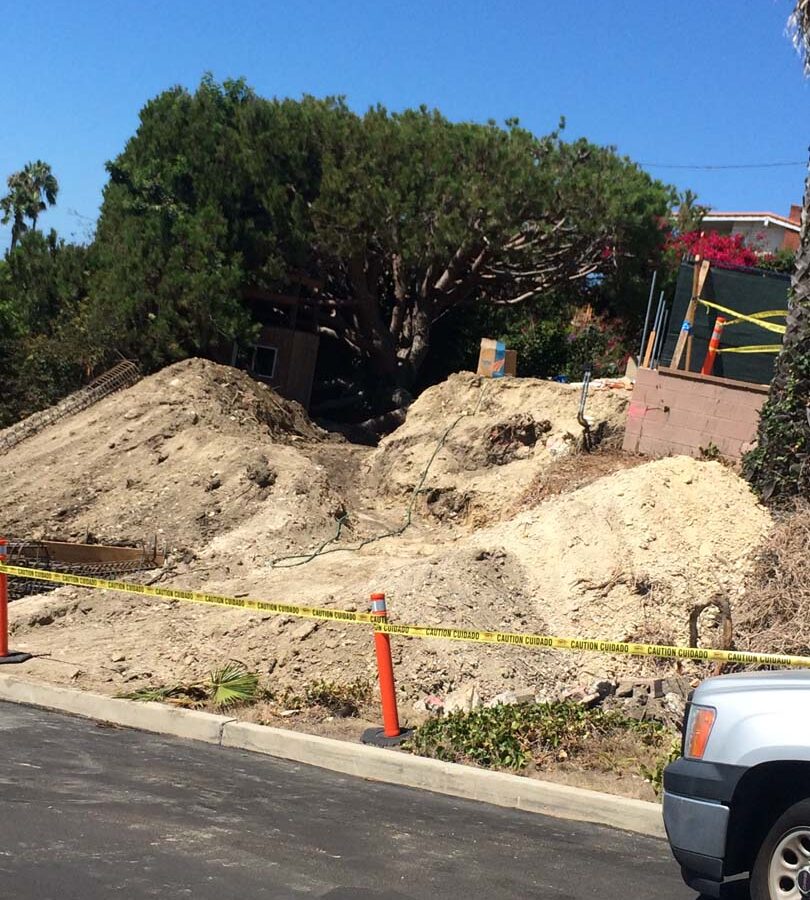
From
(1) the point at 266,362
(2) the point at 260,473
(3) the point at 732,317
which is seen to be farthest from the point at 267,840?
(1) the point at 266,362

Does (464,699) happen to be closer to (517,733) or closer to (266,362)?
(517,733)

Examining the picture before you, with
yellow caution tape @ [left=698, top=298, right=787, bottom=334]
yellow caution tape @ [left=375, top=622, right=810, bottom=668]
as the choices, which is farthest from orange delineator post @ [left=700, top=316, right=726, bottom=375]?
yellow caution tape @ [left=375, top=622, right=810, bottom=668]

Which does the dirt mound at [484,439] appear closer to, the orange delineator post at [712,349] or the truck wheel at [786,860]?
the orange delineator post at [712,349]

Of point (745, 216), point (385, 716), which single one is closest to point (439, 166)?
point (385, 716)

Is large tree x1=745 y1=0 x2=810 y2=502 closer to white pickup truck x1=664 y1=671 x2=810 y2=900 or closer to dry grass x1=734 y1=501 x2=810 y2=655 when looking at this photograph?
dry grass x1=734 y1=501 x2=810 y2=655

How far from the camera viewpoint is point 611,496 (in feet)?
40.8

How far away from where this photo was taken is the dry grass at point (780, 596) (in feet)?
32.6

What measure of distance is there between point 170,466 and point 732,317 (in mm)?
8865

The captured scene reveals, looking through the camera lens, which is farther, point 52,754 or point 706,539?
point 706,539

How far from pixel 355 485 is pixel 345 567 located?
5727 millimetres

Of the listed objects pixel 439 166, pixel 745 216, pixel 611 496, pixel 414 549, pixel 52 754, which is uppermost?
pixel 745 216

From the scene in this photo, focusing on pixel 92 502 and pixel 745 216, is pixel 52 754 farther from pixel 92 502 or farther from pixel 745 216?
pixel 745 216

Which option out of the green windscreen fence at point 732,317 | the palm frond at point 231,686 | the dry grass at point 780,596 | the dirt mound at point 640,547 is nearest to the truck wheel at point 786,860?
the palm frond at point 231,686

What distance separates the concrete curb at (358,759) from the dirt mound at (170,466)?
6.21 metres
